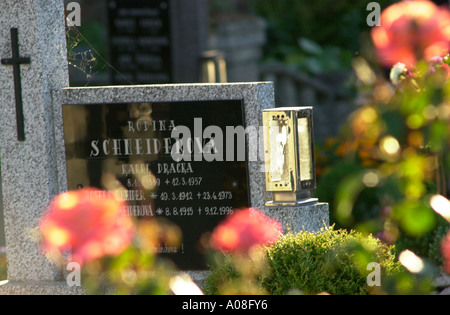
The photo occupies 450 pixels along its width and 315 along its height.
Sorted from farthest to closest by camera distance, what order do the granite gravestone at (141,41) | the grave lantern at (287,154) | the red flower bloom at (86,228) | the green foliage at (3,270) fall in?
the granite gravestone at (141,41)
the green foliage at (3,270)
the grave lantern at (287,154)
the red flower bloom at (86,228)

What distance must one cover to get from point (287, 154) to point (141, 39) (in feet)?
25.4

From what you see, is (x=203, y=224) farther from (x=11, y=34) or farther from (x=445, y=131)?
(x=445, y=131)

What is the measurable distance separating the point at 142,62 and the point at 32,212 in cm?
708

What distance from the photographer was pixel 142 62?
12742 millimetres

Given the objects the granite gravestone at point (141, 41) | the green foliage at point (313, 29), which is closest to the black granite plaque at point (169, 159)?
the granite gravestone at point (141, 41)

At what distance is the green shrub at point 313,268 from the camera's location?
4469mm

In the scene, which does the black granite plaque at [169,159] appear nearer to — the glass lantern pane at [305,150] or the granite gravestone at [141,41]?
the glass lantern pane at [305,150]

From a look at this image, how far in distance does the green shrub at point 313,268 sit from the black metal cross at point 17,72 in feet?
6.99

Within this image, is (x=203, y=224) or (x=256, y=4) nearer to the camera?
(x=203, y=224)

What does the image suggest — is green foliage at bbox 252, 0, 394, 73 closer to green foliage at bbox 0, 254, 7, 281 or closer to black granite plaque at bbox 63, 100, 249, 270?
green foliage at bbox 0, 254, 7, 281

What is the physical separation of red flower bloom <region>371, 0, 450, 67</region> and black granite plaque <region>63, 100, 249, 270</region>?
11.8 feet

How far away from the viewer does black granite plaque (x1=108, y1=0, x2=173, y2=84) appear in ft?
41.1

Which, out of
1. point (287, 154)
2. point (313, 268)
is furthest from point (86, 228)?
point (287, 154)
